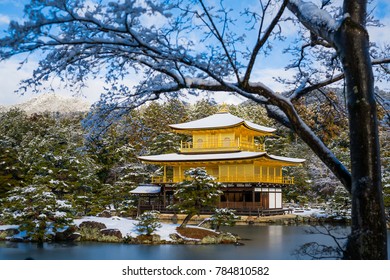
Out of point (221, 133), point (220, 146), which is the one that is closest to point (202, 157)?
point (220, 146)

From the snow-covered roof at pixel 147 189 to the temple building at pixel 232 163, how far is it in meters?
0.26

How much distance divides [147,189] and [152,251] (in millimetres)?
6957

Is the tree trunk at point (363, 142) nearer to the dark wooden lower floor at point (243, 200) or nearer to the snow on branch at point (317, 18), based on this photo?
the snow on branch at point (317, 18)

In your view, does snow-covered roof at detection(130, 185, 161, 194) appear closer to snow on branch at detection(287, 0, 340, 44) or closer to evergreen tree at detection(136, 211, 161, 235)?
evergreen tree at detection(136, 211, 161, 235)

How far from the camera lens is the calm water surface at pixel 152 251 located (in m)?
7.00

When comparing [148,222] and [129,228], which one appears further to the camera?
[129,228]

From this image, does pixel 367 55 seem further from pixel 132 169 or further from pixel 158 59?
pixel 132 169

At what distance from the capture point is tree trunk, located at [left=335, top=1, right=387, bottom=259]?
6.60 ft

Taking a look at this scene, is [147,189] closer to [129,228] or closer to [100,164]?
[100,164]

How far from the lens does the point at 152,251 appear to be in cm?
761

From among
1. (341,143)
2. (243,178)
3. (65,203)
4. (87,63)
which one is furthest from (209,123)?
(87,63)

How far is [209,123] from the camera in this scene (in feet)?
53.0

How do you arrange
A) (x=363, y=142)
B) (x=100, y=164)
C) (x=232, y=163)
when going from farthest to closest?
1. (x=100, y=164)
2. (x=232, y=163)
3. (x=363, y=142)

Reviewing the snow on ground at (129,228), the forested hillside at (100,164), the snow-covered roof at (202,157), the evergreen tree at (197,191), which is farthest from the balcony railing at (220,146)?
the snow on ground at (129,228)
